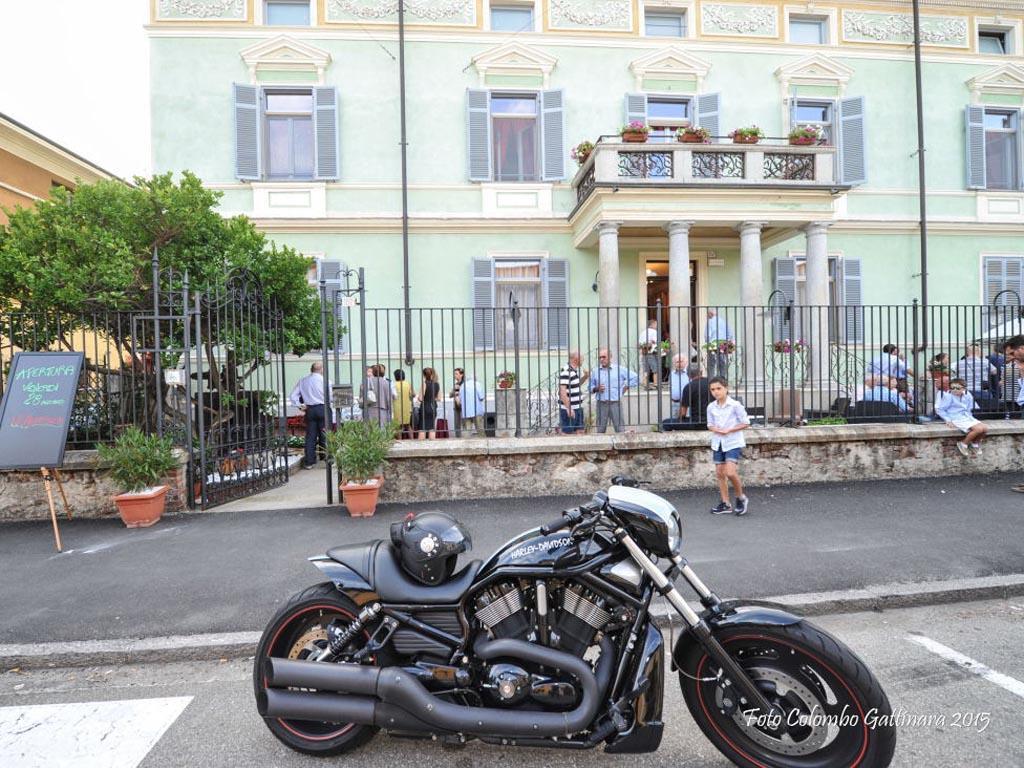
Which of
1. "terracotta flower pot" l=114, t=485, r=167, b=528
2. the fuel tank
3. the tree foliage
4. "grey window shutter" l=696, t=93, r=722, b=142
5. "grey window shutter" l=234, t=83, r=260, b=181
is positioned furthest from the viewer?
"grey window shutter" l=696, t=93, r=722, b=142

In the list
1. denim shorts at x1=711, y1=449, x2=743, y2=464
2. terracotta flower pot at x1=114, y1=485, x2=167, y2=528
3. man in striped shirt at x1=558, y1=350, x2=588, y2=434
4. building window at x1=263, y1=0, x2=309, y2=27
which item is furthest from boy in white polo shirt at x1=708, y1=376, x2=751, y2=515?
building window at x1=263, y1=0, x2=309, y2=27

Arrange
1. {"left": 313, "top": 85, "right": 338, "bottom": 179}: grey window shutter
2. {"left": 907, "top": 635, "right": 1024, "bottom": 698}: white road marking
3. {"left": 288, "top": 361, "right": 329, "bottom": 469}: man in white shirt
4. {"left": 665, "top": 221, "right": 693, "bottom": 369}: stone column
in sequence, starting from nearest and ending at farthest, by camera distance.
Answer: {"left": 907, "top": 635, "right": 1024, "bottom": 698}: white road marking, {"left": 288, "top": 361, "right": 329, "bottom": 469}: man in white shirt, {"left": 665, "top": 221, "right": 693, "bottom": 369}: stone column, {"left": 313, "top": 85, "right": 338, "bottom": 179}: grey window shutter

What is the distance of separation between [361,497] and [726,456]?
4064 millimetres

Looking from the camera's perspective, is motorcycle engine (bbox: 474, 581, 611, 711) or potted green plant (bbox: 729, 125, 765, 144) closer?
motorcycle engine (bbox: 474, 581, 611, 711)

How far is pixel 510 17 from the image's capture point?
47.7ft

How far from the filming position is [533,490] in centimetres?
710

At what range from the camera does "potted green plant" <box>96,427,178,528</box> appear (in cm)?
629

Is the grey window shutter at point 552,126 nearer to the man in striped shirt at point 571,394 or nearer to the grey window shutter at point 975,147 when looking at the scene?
the man in striped shirt at point 571,394

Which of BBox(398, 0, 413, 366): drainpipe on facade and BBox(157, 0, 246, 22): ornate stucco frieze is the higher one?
BBox(157, 0, 246, 22): ornate stucco frieze

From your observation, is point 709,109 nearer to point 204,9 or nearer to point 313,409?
point 313,409

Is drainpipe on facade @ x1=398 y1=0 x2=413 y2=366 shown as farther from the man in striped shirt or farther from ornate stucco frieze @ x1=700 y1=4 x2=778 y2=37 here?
ornate stucco frieze @ x1=700 y1=4 x2=778 y2=37

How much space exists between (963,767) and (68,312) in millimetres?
9134

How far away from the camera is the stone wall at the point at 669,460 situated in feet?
22.9

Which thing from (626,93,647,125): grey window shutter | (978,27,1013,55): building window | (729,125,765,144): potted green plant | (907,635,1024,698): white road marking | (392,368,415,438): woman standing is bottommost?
(907,635,1024,698): white road marking
